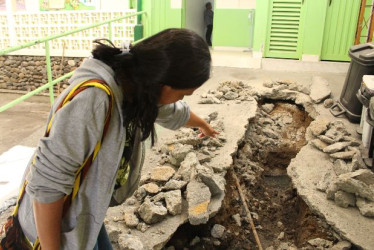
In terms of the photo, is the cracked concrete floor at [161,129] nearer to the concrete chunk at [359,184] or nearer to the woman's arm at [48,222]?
the concrete chunk at [359,184]

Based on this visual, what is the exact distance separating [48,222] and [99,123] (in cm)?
40

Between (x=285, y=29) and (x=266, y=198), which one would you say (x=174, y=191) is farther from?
(x=285, y=29)

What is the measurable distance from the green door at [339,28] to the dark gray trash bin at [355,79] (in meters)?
2.21

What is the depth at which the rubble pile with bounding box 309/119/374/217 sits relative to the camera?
3.08m

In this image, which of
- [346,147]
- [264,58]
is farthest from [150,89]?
[264,58]

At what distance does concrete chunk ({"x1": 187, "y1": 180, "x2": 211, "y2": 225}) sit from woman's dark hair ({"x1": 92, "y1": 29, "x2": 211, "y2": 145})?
1.59 m

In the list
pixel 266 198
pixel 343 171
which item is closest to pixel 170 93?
pixel 343 171

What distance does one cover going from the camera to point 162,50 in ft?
4.06

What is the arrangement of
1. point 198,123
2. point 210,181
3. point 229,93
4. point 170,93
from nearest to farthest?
point 170,93 < point 198,123 < point 210,181 < point 229,93

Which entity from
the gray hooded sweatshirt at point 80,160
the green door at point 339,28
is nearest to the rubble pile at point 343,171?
the gray hooded sweatshirt at point 80,160

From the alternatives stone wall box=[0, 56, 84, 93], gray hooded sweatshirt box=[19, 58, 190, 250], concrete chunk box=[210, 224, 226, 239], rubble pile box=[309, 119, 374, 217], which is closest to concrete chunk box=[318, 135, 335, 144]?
rubble pile box=[309, 119, 374, 217]

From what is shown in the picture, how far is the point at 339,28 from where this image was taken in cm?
717

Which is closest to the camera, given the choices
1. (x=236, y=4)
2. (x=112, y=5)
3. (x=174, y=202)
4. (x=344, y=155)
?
(x=174, y=202)

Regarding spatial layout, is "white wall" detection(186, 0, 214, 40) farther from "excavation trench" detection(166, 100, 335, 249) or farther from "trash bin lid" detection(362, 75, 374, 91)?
"trash bin lid" detection(362, 75, 374, 91)
